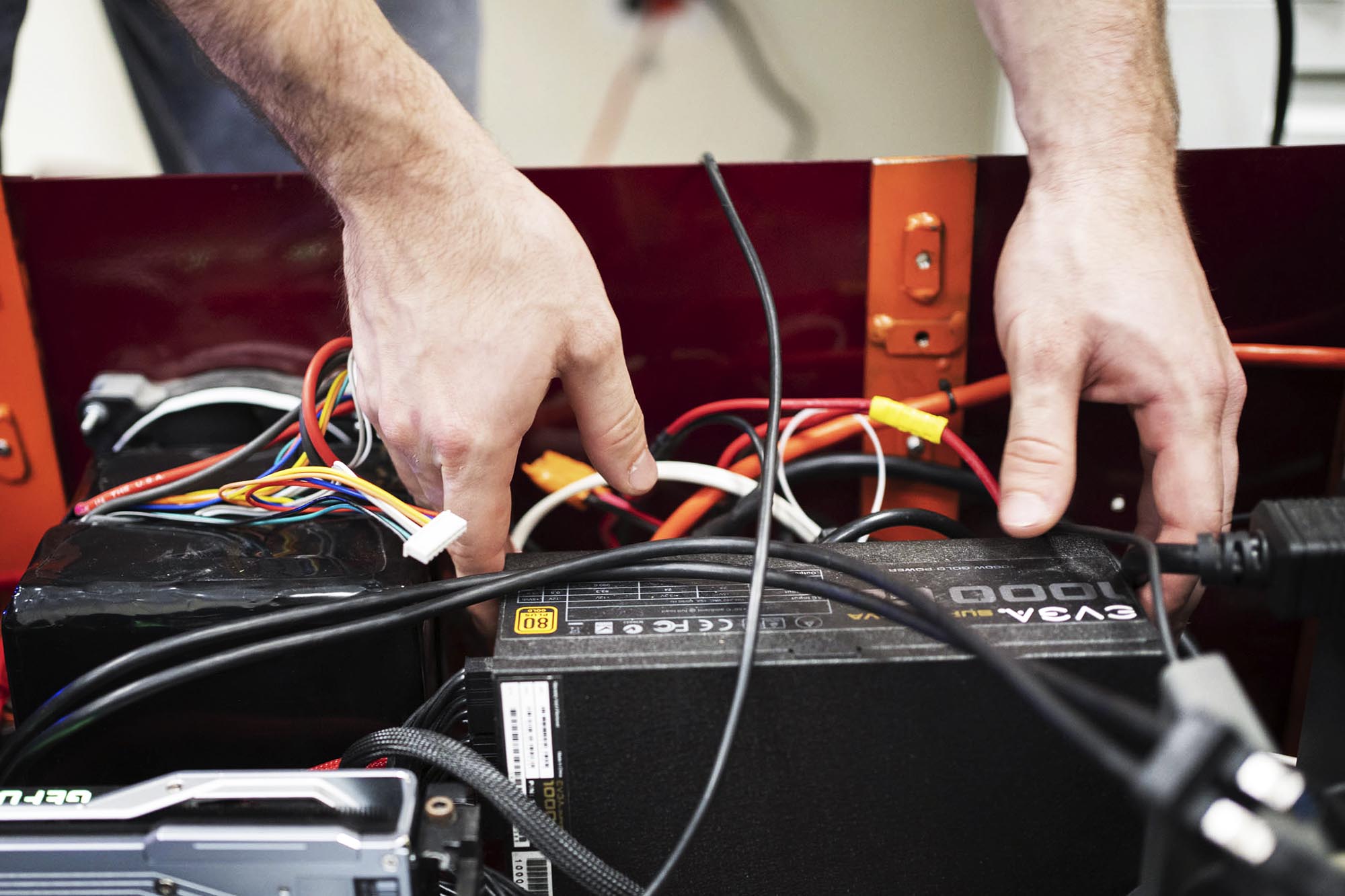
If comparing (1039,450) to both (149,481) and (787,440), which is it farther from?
(149,481)

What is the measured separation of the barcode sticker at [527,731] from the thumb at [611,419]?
0.61ft

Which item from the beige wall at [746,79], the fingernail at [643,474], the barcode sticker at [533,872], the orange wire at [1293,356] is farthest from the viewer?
the beige wall at [746,79]

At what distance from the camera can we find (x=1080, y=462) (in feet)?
2.72

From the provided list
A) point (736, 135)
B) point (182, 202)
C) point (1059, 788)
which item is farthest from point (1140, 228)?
point (736, 135)

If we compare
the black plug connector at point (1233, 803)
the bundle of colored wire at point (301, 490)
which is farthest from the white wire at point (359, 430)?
the black plug connector at point (1233, 803)

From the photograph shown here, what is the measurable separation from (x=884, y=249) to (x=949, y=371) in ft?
0.39

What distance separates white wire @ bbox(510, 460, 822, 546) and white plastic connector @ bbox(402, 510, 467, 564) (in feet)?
0.59

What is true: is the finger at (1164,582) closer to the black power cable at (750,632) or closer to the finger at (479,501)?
the black power cable at (750,632)

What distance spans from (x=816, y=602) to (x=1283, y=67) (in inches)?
48.9

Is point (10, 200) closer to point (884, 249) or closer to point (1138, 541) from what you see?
point (884, 249)

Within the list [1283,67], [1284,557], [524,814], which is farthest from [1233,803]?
[1283,67]

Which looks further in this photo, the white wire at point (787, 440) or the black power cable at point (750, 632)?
the white wire at point (787, 440)

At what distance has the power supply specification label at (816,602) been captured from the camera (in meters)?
0.51

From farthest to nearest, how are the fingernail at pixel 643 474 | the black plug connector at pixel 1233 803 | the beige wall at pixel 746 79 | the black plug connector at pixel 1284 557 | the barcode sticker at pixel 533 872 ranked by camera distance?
the beige wall at pixel 746 79 < the fingernail at pixel 643 474 < the barcode sticker at pixel 533 872 < the black plug connector at pixel 1284 557 < the black plug connector at pixel 1233 803
